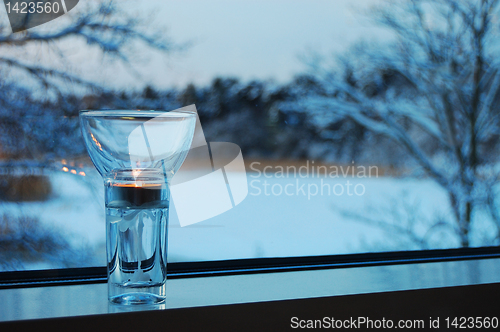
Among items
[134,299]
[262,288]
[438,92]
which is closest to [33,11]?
[134,299]

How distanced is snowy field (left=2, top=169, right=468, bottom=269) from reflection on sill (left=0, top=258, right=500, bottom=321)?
96 mm

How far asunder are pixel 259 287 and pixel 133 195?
0.96ft

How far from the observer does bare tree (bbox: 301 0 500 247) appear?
1.16 metres

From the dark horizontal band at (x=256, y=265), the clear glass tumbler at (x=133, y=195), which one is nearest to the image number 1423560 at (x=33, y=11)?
the clear glass tumbler at (x=133, y=195)

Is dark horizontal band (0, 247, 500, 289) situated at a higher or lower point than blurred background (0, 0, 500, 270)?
lower

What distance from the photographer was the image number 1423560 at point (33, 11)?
0.79m

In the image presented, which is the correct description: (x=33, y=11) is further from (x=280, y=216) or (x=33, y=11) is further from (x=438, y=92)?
(x=438, y=92)
